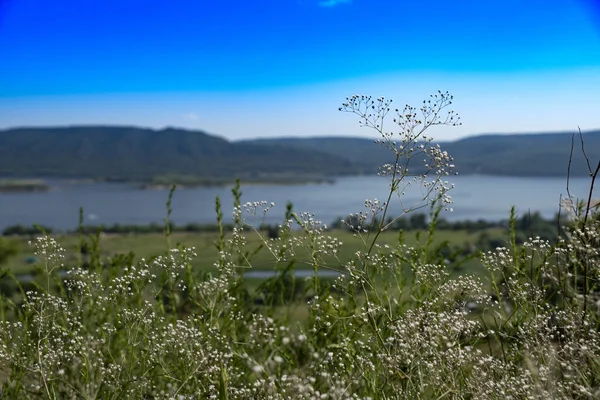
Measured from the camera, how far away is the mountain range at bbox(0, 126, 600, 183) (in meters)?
130

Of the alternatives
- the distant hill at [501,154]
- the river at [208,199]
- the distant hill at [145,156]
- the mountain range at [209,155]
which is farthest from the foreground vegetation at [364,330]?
the distant hill at [145,156]

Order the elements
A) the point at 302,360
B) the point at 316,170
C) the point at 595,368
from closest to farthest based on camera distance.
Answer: the point at 595,368, the point at 302,360, the point at 316,170

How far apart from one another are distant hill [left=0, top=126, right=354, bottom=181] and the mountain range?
0.28m

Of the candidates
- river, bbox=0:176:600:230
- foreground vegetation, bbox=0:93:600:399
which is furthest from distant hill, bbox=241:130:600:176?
foreground vegetation, bbox=0:93:600:399

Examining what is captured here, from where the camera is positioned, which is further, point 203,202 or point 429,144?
point 203,202

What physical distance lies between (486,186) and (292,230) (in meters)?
143

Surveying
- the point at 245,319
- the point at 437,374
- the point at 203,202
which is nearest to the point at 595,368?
the point at 437,374

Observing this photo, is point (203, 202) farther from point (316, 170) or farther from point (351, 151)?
point (351, 151)

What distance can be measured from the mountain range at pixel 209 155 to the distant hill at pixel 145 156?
0.28 metres

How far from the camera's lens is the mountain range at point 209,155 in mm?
129875

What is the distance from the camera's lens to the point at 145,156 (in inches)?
A: 6742

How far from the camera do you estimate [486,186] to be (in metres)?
137

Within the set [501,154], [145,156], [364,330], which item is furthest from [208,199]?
[364,330]

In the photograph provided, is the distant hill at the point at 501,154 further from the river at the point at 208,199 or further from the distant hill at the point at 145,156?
the distant hill at the point at 145,156
